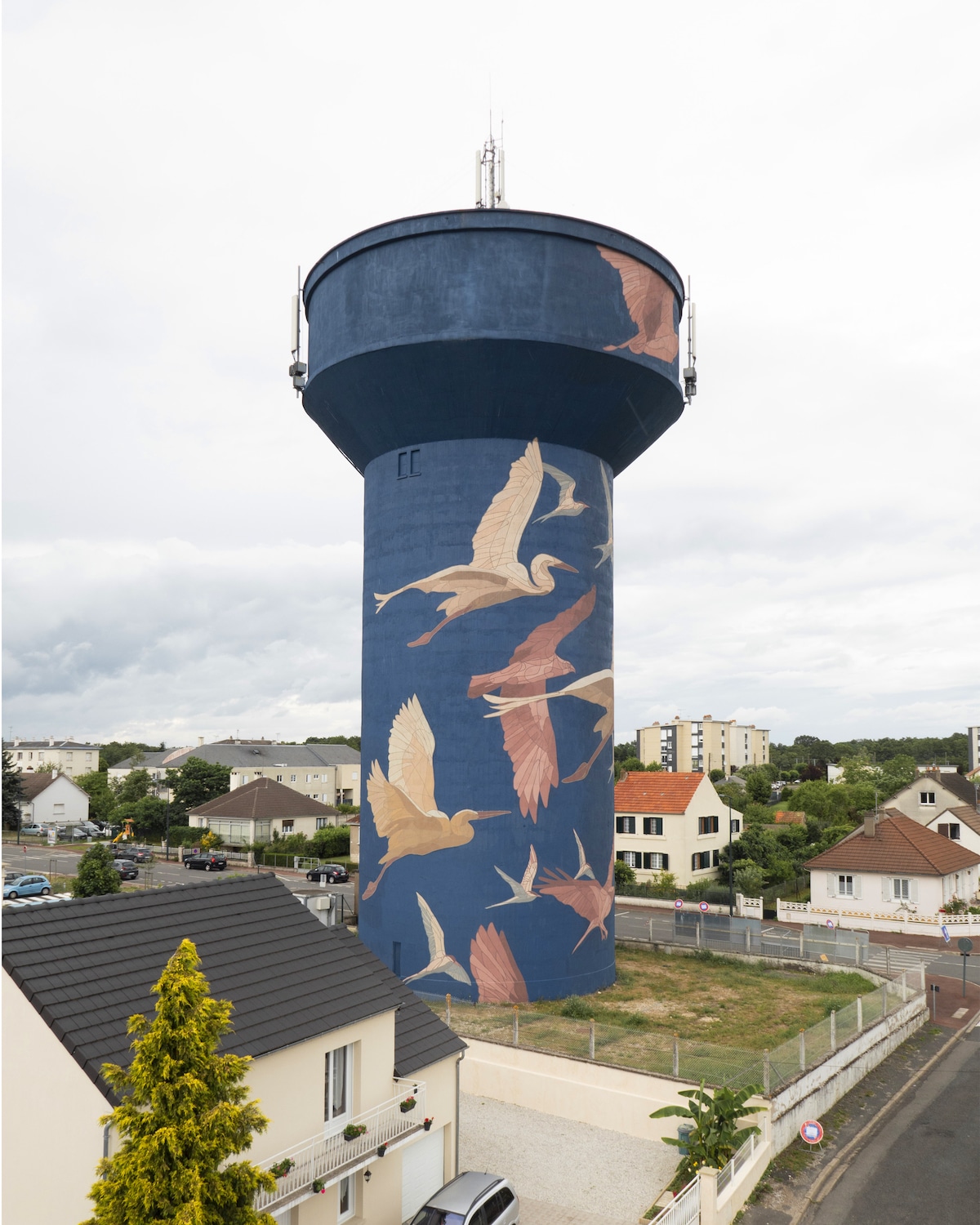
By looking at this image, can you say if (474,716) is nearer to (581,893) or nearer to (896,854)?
(581,893)

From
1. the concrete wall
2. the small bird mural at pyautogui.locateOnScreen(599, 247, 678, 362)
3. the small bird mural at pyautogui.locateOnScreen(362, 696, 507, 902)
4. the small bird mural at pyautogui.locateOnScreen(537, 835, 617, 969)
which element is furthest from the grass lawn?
the small bird mural at pyautogui.locateOnScreen(599, 247, 678, 362)

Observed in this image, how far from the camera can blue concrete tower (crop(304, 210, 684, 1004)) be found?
86.9ft

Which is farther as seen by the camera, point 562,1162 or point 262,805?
point 262,805

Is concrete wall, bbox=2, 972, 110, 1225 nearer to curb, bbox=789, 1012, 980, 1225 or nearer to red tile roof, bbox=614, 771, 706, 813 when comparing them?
curb, bbox=789, 1012, 980, 1225

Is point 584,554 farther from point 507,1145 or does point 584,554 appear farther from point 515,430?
point 507,1145

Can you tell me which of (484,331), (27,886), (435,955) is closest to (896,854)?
(435,955)

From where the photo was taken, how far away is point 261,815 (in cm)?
7644

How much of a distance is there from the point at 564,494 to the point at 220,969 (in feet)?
60.0

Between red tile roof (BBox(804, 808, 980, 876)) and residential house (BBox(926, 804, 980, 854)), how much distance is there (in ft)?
29.1

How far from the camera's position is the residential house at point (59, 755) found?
157625 mm

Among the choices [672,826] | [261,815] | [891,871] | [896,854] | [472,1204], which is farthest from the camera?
[261,815]

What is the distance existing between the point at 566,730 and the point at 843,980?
11.8 metres

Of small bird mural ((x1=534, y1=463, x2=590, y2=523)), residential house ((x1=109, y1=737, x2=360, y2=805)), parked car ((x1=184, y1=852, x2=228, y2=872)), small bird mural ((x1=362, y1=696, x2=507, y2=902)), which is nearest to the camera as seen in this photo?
small bird mural ((x1=362, y1=696, x2=507, y2=902))

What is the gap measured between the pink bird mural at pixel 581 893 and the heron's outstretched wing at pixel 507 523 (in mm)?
8920
